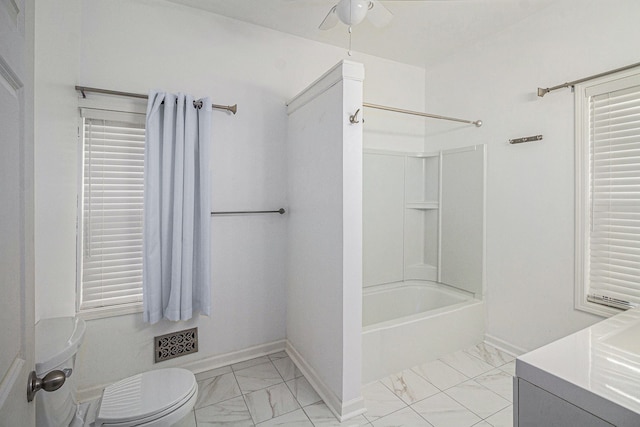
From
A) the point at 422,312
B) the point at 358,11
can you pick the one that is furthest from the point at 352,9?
the point at 422,312

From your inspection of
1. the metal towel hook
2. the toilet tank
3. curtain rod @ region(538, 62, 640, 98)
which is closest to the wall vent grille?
the toilet tank

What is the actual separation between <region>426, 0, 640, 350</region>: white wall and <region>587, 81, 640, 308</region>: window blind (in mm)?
125

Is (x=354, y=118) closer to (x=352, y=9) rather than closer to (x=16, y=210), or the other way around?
(x=352, y=9)

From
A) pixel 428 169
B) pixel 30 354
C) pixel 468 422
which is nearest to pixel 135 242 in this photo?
pixel 30 354

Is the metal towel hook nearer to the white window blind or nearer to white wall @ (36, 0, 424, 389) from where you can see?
white wall @ (36, 0, 424, 389)

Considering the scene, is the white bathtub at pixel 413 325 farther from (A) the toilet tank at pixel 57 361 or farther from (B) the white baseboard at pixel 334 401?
(A) the toilet tank at pixel 57 361

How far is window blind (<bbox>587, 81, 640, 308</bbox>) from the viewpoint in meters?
1.81

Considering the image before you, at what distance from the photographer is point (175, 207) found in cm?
193

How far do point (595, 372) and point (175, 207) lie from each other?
207 cm

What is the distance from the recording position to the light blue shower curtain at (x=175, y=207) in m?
1.89

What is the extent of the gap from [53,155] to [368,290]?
2480 millimetres

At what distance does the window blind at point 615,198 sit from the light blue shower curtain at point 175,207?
254 cm

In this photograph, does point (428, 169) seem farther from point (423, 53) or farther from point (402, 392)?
point (402, 392)

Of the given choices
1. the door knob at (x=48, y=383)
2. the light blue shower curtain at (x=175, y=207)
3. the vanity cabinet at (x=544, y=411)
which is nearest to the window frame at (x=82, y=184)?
the light blue shower curtain at (x=175, y=207)
